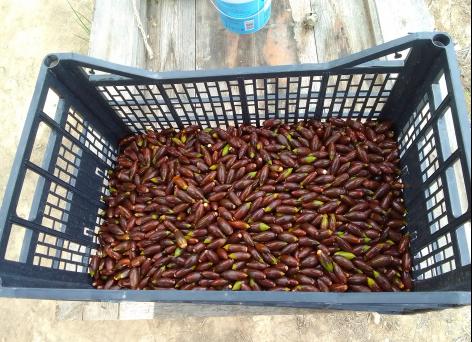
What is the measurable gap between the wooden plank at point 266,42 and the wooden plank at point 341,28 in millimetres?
61

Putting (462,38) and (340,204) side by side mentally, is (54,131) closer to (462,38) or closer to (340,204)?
(340,204)

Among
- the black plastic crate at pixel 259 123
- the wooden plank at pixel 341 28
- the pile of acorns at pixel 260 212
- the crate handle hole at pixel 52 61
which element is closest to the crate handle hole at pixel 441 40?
the black plastic crate at pixel 259 123

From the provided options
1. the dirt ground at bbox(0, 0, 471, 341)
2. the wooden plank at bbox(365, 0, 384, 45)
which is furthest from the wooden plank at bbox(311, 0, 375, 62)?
the dirt ground at bbox(0, 0, 471, 341)

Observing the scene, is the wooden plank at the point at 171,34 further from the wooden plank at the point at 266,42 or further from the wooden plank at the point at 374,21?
the wooden plank at the point at 374,21

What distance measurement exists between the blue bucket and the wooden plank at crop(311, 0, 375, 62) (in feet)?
1.20

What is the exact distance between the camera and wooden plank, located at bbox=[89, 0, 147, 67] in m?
2.76

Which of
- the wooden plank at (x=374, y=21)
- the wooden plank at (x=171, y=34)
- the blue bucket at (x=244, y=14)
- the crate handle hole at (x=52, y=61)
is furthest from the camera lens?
the wooden plank at (x=171, y=34)

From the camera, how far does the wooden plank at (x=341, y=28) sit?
2859 mm

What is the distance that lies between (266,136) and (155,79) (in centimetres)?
75

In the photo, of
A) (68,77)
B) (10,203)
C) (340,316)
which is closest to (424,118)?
(340,316)

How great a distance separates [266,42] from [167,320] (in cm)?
196

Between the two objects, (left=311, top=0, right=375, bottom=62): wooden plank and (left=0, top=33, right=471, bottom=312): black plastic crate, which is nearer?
(left=0, top=33, right=471, bottom=312): black plastic crate

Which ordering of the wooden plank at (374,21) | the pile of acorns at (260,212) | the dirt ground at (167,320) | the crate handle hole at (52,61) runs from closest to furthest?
the crate handle hole at (52,61) → the pile of acorns at (260,212) → the wooden plank at (374,21) → the dirt ground at (167,320)

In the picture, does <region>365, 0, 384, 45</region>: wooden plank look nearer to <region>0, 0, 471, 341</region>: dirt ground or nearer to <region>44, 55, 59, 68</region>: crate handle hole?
<region>0, 0, 471, 341</region>: dirt ground
